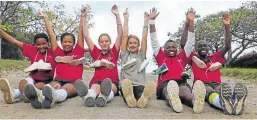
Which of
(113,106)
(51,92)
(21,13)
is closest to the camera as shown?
(51,92)

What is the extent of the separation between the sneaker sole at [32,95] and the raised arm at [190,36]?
240cm

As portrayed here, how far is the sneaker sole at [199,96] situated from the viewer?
4.62 m

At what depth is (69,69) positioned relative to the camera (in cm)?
569

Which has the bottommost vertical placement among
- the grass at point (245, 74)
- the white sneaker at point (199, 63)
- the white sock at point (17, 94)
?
Answer: the grass at point (245, 74)

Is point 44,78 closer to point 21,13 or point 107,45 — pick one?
point 107,45

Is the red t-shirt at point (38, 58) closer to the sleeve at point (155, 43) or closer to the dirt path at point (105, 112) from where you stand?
the dirt path at point (105, 112)

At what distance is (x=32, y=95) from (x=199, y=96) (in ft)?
6.95

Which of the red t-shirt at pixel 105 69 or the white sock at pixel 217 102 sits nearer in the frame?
the white sock at pixel 217 102

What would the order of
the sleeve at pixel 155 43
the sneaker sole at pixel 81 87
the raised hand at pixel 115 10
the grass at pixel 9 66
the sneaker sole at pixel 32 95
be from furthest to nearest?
the grass at pixel 9 66, the raised hand at pixel 115 10, the sleeve at pixel 155 43, the sneaker sole at pixel 81 87, the sneaker sole at pixel 32 95

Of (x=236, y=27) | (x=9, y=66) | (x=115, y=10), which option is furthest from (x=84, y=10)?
(x=236, y=27)

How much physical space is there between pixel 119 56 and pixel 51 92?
1616mm

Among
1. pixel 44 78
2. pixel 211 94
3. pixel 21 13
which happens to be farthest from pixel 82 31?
pixel 21 13

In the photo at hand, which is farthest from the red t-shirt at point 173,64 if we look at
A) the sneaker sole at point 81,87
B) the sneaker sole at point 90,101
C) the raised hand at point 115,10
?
the sneaker sole at point 81,87

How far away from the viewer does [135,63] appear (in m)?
5.66
